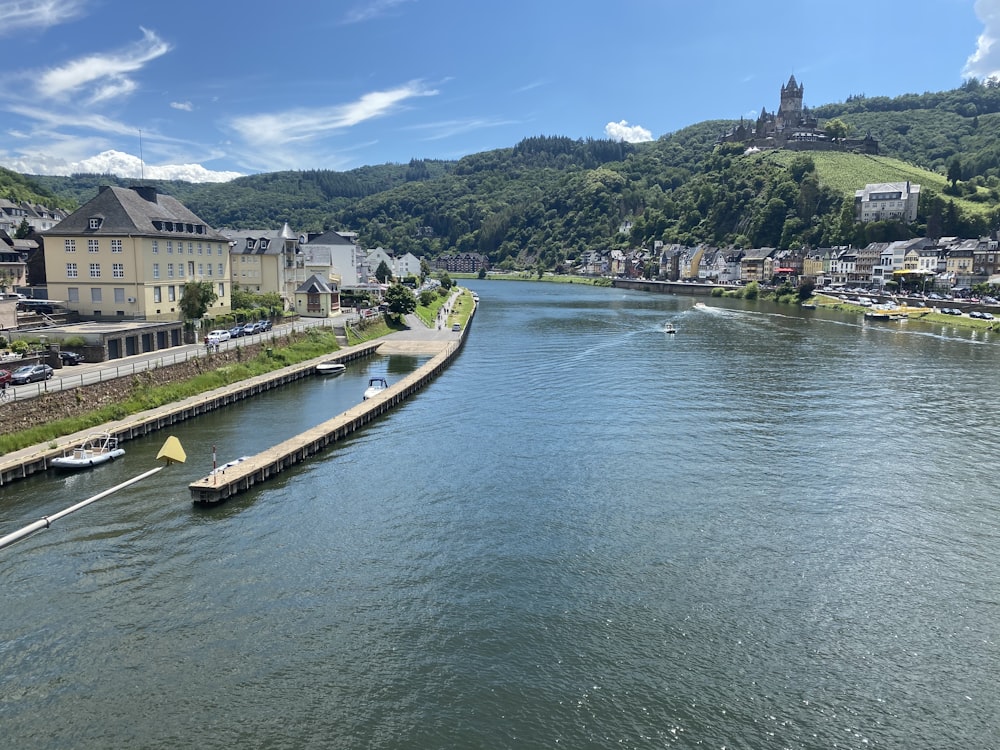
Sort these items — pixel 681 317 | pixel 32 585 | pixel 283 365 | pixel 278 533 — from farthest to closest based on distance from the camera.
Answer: pixel 681 317 → pixel 283 365 → pixel 278 533 → pixel 32 585

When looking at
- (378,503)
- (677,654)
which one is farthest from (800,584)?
(378,503)

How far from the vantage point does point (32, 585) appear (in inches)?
663

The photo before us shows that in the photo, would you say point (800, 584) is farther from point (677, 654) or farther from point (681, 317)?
point (681, 317)

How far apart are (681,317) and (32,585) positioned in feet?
271

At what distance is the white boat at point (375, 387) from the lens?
38.1m

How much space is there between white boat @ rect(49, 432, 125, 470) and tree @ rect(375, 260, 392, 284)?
85.0 metres

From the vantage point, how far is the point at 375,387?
3988cm

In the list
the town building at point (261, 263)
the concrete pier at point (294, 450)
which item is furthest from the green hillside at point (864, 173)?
the concrete pier at point (294, 450)

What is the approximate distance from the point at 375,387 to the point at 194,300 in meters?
16.5

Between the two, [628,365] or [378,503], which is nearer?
[378,503]

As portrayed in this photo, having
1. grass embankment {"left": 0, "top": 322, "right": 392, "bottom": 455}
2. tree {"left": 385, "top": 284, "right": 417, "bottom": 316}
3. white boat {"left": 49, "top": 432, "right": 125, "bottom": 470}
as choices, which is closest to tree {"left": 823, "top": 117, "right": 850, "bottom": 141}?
tree {"left": 385, "top": 284, "right": 417, "bottom": 316}

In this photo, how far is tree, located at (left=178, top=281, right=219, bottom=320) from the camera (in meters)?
47.0

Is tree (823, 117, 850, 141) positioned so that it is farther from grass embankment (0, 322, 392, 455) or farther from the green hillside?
grass embankment (0, 322, 392, 455)

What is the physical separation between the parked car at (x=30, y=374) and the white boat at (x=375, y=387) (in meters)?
14.5
